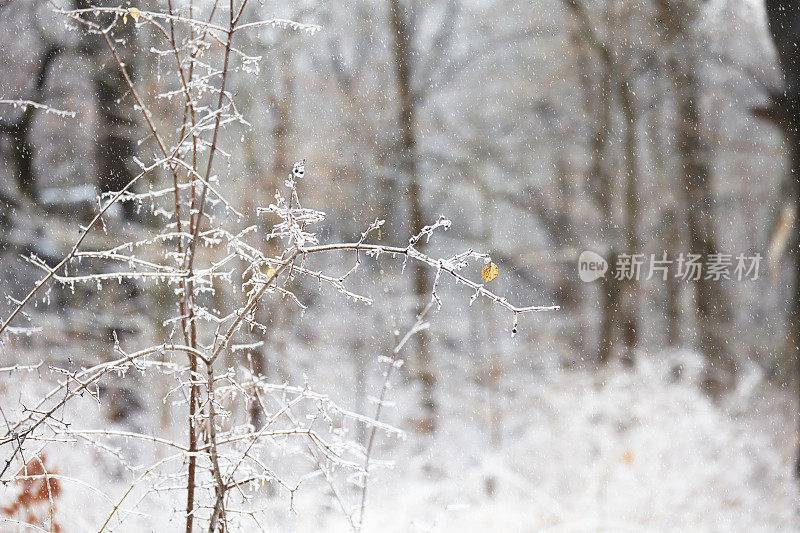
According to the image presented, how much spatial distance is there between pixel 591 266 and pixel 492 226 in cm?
38

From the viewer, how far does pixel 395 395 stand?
2.22 meters

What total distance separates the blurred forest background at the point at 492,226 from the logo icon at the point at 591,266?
0.03 m

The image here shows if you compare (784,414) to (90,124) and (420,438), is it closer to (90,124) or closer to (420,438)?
(420,438)

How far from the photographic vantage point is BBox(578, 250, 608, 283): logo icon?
2270mm

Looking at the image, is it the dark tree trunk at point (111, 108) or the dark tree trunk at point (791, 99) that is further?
the dark tree trunk at point (791, 99)

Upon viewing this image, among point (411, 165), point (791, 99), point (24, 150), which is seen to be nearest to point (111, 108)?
point (24, 150)

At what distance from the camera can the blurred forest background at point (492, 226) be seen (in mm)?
2092

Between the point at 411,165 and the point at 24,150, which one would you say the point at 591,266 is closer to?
the point at 411,165

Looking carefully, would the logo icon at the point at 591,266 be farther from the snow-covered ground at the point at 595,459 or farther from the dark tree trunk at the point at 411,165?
the dark tree trunk at the point at 411,165

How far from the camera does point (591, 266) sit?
2273mm

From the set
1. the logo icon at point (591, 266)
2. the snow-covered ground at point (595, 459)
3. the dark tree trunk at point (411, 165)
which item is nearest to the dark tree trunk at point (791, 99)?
the snow-covered ground at point (595, 459)

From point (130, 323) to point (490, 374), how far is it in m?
1.22

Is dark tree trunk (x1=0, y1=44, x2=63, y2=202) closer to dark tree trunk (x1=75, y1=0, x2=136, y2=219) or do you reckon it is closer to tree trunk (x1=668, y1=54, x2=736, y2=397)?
dark tree trunk (x1=75, y1=0, x2=136, y2=219)

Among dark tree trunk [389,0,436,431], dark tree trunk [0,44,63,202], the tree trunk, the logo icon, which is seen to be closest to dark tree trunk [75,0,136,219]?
dark tree trunk [0,44,63,202]
